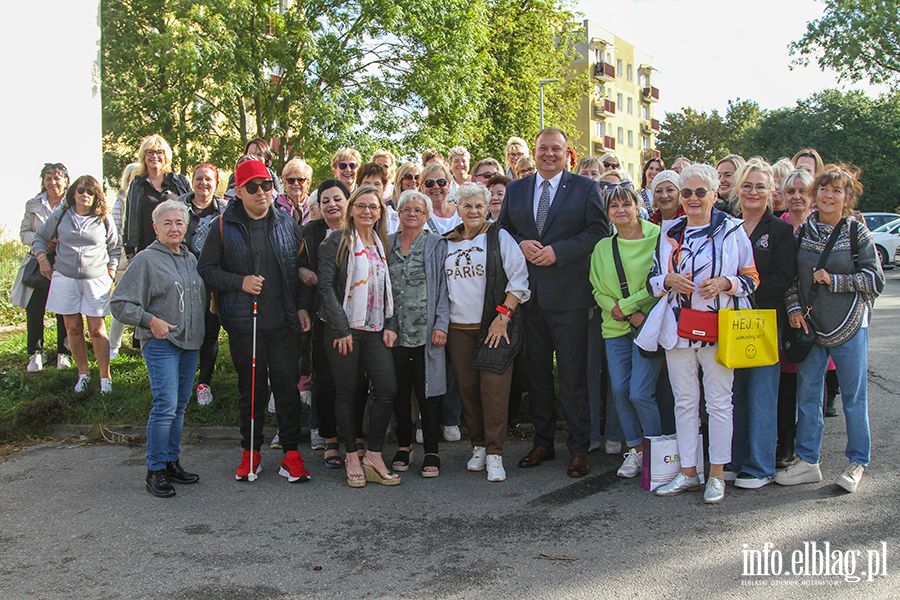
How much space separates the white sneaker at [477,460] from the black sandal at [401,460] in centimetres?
47

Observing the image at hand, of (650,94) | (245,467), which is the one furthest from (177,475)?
(650,94)

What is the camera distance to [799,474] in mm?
4969

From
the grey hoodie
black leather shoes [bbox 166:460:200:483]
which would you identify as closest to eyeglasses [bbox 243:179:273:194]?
the grey hoodie

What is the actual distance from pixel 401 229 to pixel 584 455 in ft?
7.22

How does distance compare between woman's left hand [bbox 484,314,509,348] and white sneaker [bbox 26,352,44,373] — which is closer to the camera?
woman's left hand [bbox 484,314,509,348]

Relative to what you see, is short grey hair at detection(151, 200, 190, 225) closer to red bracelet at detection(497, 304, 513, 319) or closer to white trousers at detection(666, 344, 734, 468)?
red bracelet at detection(497, 304, 513, 319)

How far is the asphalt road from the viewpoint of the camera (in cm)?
359

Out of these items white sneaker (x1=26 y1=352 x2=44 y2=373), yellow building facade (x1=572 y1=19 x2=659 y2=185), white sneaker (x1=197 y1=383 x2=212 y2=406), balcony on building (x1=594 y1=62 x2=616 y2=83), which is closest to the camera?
white sneaker (x1=197 y1=383 x2=212 y2=406)

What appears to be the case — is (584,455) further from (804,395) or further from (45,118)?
(45,118)

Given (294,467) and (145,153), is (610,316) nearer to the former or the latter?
(294,467)

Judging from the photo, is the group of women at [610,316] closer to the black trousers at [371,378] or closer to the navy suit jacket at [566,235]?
the black trousers at [371,378]

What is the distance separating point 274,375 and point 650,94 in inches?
3149

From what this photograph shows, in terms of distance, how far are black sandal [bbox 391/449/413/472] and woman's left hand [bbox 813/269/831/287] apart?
3.18m

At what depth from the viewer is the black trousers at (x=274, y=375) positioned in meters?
5.34
